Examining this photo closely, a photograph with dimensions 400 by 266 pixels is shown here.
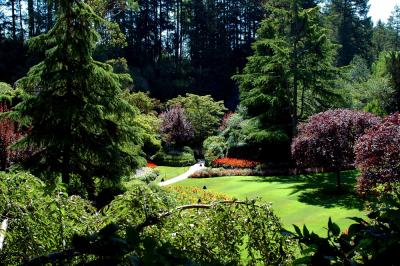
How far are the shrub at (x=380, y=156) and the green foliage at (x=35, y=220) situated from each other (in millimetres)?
10704

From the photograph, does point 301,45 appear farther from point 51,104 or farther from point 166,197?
point 166,197

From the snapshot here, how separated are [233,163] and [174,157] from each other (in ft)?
23.7

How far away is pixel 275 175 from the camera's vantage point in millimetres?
23766

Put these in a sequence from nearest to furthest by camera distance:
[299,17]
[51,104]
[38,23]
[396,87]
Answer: [51,104] < [299,17] < [396,87] < [38,23]

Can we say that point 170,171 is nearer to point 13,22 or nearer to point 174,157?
point 174,157

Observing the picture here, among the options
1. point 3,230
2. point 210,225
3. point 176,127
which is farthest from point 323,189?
point 176,127

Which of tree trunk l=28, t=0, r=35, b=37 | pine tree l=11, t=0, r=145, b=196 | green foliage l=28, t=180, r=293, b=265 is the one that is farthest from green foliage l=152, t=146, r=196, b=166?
green foliage l=28, t=180, r=293, b=265

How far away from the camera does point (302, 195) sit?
17.3 m

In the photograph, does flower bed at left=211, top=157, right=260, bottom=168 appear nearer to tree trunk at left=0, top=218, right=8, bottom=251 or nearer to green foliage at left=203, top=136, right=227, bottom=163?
green foliage at left=203, top=136, right=227, bottom=163

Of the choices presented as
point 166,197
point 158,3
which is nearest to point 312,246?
point 166,197

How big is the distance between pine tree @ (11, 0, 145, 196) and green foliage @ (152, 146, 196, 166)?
20.7 metres

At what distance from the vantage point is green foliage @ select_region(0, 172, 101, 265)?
3146 millimetres

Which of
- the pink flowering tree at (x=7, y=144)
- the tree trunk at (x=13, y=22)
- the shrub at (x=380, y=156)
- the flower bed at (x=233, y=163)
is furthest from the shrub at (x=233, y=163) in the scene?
the tree trunk at (x=13, y=22)

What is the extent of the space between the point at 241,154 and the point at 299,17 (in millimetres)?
10067
